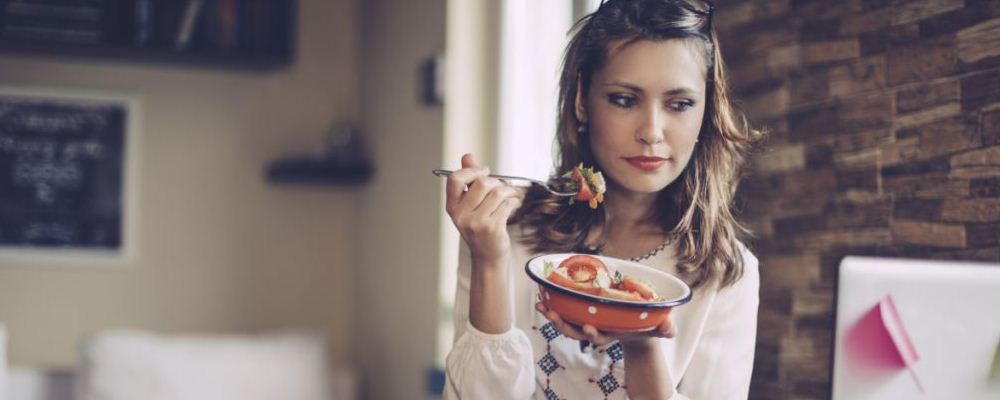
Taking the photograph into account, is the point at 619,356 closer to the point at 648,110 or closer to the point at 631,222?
the point at 631,222

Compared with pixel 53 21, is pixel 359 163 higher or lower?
lower

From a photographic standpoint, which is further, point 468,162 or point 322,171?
point 322,171

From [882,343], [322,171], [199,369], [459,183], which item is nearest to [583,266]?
[459,183]

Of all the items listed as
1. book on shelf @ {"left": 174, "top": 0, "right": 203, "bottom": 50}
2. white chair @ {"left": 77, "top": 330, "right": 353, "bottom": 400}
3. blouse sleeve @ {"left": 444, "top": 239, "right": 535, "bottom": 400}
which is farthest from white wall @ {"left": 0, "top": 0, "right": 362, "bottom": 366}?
blouse sleeve @ {"left": 444, "top": 239, "right": 535, "bottom": 400}

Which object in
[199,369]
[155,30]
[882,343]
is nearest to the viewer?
[882,343]

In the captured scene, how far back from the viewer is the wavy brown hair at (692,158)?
772mm

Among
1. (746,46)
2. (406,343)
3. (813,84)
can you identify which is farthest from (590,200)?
(406,343)

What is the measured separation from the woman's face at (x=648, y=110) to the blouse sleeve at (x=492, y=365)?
191mm

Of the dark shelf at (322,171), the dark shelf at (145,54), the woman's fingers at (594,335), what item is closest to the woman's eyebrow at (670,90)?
the woman's fingers at (594,335)

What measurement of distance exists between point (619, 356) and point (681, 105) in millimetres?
244

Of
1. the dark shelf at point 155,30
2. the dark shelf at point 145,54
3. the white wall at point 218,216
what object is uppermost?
the dark shelf at point 155,30

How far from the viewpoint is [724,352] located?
81 centimetres

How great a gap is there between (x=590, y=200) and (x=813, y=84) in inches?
24.6

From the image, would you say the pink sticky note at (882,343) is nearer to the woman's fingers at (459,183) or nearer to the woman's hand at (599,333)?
the woman's hand at (599,333)
